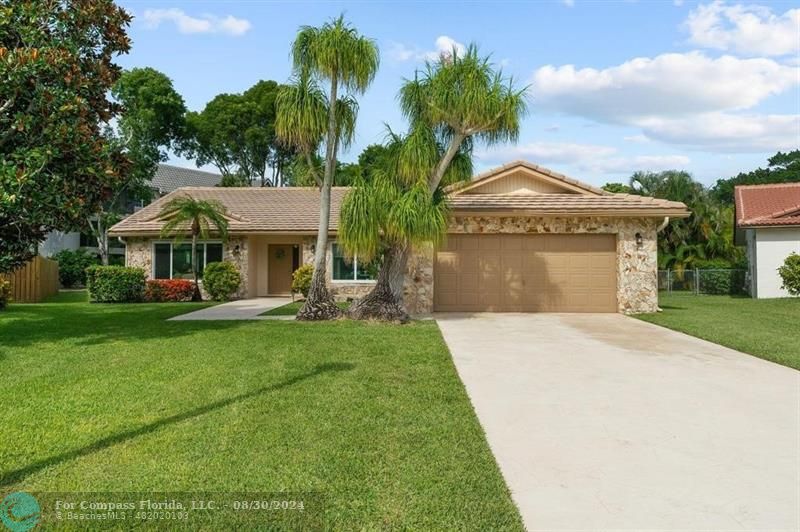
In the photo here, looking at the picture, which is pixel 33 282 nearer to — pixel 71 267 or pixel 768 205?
pixel 71 267

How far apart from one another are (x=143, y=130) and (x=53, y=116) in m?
23.5

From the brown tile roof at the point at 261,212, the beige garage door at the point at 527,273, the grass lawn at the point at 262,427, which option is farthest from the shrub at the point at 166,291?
the grass lawn at the point at 262,427

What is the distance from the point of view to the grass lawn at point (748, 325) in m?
9.12

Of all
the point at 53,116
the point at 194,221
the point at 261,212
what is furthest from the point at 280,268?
the point at 53,116

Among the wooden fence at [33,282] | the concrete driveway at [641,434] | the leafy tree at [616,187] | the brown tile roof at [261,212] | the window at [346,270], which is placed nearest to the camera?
the concrete driveway at [641,434]

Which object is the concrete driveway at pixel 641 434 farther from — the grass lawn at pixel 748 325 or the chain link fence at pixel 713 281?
the chain link fence at pixel 713 281

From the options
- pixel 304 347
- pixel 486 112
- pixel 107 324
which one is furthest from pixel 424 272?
pixel 107 324

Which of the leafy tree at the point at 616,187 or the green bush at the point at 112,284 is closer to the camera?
the green bush at the point at 112,284

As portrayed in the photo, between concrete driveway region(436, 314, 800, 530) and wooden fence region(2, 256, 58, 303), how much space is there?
17790 mm

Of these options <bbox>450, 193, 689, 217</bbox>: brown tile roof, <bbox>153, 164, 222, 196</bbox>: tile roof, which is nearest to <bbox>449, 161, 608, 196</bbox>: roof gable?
<bbox>450, 193, 689, 217</bbox>: brown tile roof

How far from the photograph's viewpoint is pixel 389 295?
1294 cm

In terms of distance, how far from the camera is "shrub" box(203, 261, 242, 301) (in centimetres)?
1880

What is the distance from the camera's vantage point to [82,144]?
903cm

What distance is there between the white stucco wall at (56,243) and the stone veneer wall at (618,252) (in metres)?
23.1
